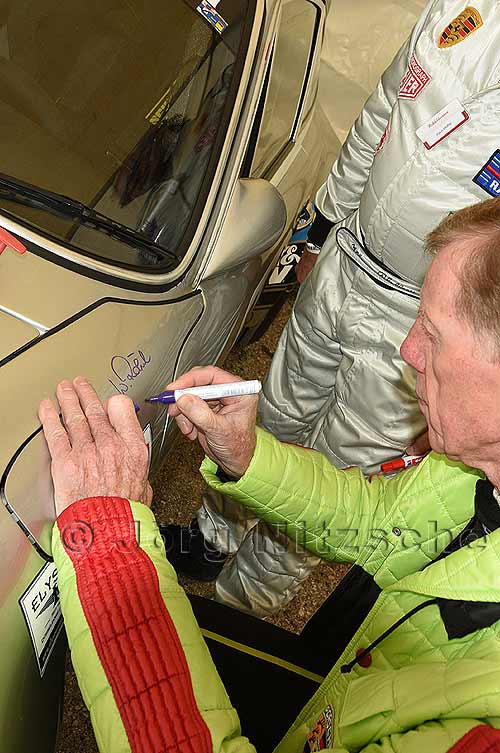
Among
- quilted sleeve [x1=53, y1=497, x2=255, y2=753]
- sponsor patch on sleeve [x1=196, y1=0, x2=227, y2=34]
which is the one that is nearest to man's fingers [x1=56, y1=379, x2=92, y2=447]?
quilted sleeve [x1=53, y1=497, x2=255, y2=753]

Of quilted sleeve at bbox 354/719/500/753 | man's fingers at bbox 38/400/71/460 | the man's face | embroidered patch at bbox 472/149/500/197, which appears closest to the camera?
quilted sleeve at bbox 354/719/500/753

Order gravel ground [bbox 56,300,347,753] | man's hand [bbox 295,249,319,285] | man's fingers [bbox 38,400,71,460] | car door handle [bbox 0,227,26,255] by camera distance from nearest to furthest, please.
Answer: man's fingers [bbox 38,400,71,460]
car door handle [bbox 0,227,26,255]
man's hand [bbox 295,249,319,285]
gravel ground [bbox 56,300,347,753]

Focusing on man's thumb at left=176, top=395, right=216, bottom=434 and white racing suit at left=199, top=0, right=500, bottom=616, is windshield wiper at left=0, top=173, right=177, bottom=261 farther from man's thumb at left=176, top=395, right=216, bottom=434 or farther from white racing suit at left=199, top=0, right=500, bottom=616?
white racing suit at left=199, top=0, right=500, bottom=616

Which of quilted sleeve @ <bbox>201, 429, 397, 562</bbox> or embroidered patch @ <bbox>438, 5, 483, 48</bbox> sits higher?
embroidered patch @ <bbox>438, 5, 483, 48</bbox>

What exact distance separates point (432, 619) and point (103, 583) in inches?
17.9

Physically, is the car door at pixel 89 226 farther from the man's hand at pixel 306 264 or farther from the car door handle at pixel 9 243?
the man's hand at pixel 306 264

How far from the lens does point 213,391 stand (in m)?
1.22

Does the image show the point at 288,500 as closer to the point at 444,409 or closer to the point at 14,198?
the point at 444,409

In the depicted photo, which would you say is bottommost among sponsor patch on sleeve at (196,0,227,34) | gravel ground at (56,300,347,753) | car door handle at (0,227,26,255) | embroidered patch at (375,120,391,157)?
gravel ground at (56,300,347,753)

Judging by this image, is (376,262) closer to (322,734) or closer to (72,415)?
(72,415)

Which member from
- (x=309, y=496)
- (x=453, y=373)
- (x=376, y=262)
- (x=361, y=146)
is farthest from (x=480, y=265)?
(x=361, y=146)

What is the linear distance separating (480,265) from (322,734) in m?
0.67

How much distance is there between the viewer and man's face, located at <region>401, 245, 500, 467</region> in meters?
0.93
